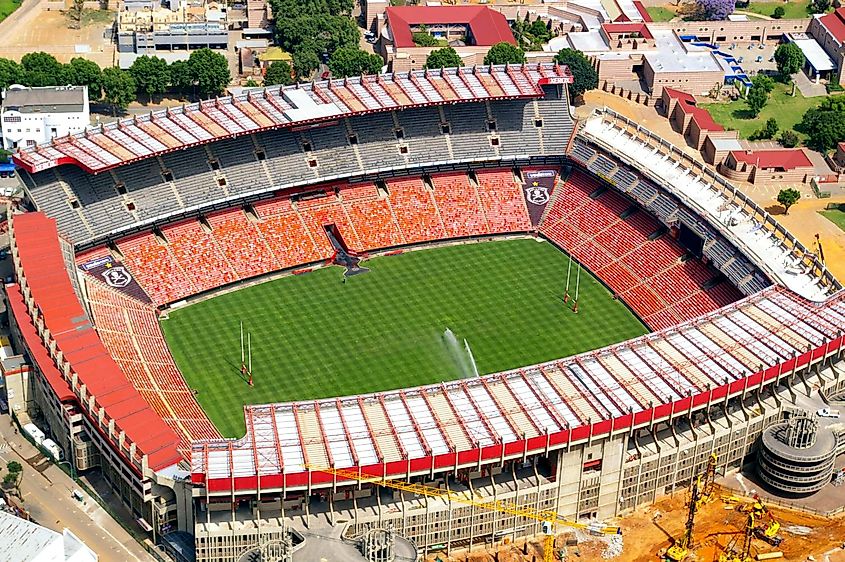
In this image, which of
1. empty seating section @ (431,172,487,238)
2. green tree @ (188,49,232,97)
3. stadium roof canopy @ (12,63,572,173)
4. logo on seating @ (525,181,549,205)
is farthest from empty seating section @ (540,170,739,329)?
green tree @ (188,49,232,97)

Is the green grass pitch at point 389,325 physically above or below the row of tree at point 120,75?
below

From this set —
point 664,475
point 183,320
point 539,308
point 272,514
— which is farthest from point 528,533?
point 183,320

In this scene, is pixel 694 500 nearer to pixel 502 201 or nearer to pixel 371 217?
pixel 502 201

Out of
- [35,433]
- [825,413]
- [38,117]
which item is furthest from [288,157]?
[825,413]

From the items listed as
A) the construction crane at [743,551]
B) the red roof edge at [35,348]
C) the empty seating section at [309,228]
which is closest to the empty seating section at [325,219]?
the empty seating section at [309,228]

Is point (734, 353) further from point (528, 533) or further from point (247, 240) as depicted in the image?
point (247, 240)

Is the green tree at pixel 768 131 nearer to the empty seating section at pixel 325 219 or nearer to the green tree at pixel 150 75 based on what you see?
the empty seating section at pixel 325 219
